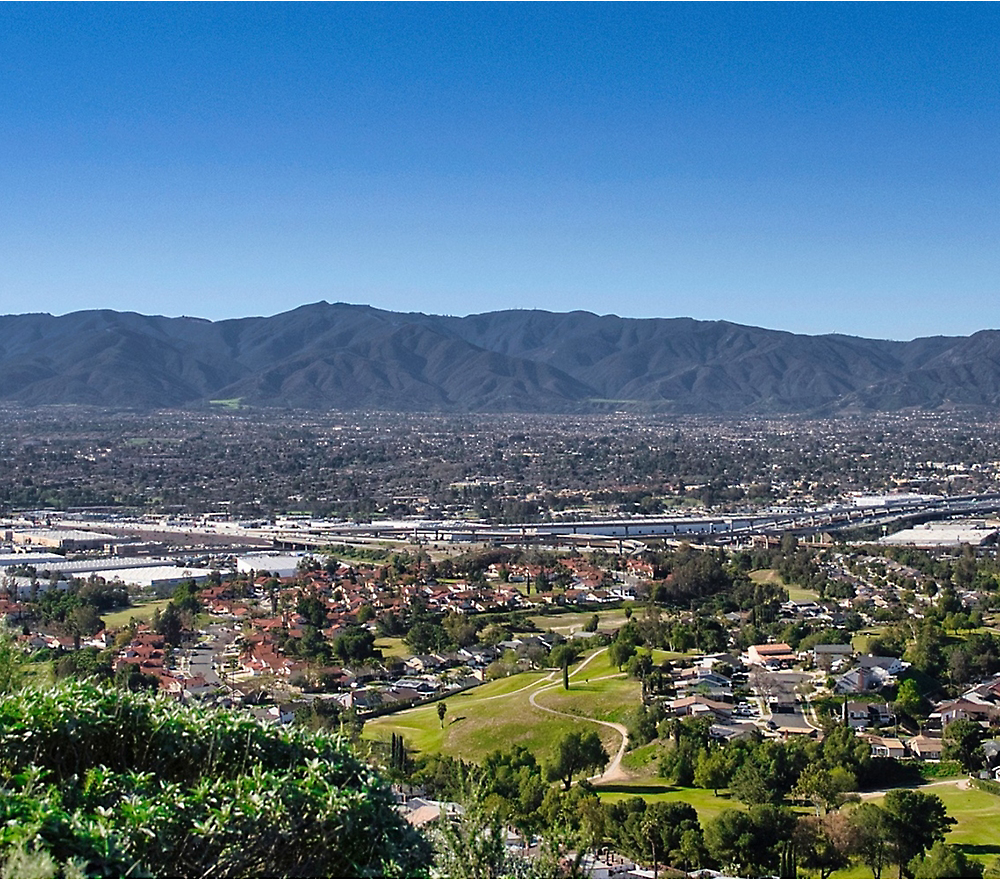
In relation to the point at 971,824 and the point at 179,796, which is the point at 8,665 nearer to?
the point at 179,796

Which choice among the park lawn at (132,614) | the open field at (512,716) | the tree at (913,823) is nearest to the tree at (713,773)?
the open field at (512,716)

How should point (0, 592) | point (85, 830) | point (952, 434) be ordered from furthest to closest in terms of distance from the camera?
point (952, 434) < point (0, 592) < point (85, 830)

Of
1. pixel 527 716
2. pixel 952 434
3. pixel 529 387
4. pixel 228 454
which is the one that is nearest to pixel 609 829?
pixel 527 716

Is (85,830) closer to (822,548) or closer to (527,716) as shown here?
(527,716)

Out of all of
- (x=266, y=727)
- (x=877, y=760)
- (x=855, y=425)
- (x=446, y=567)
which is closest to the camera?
(x=266, y=727)

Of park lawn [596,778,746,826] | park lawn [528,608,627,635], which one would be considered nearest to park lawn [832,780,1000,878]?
park lawn [596,778,746,826]

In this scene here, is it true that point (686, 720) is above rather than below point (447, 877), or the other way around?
below

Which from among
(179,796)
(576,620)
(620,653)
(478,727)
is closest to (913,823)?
(478,727)
